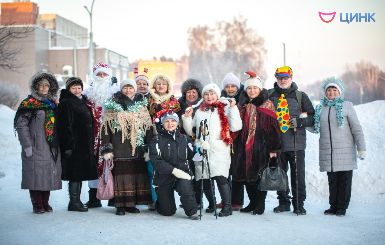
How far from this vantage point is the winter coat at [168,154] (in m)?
7.28

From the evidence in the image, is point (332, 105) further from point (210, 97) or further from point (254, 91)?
point (210, 97)

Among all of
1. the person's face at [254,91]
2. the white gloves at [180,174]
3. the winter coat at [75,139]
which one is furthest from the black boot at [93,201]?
the person's face at [254,91]

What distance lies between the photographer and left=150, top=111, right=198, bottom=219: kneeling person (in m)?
7.22

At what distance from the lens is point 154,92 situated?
813 cm

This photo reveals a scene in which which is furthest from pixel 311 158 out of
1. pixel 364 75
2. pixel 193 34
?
pixel 364 75

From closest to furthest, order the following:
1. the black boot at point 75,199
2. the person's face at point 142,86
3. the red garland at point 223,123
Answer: the red garland at point 223,123 < the black boot at point 75,199 < the person's face at point 142,86

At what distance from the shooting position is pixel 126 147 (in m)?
7.55

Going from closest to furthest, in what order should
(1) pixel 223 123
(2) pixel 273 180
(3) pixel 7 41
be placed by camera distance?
(2) pixel 273 180
(1) pixel 223 123
(3) pixel 7 41

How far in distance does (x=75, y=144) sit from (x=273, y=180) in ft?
10.3

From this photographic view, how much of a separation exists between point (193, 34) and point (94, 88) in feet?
145

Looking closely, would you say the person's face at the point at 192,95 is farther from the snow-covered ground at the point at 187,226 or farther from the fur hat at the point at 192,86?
the snow-covered ground at the point at 187,226

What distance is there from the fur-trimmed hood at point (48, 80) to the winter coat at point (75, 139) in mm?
254

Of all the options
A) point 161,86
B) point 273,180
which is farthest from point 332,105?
point 161,86

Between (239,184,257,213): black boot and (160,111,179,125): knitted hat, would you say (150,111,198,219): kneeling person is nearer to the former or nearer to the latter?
(160,111,179,125): knitted hat
